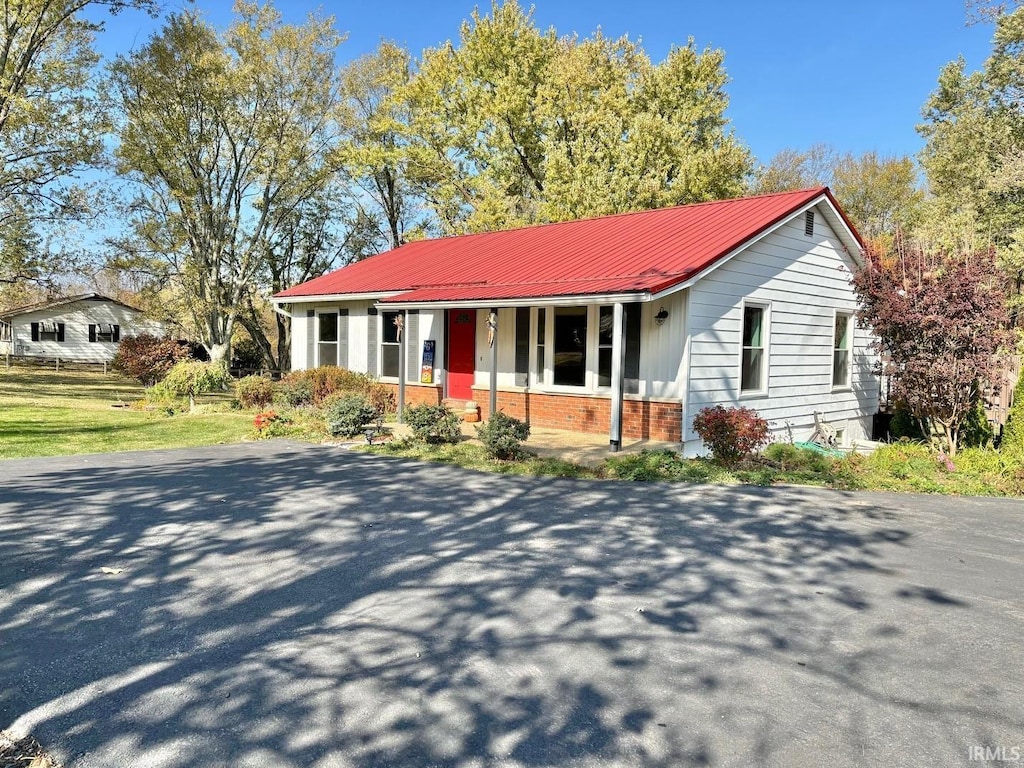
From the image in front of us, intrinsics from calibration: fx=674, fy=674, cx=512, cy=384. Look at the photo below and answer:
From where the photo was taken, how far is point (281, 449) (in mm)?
11023

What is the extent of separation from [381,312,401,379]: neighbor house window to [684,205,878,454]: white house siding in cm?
814

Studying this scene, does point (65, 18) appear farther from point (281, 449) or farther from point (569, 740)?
point (569, 740)

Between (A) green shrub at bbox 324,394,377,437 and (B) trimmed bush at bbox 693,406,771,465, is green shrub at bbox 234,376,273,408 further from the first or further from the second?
(B) trimmed bush at bbox 693,406,771,465

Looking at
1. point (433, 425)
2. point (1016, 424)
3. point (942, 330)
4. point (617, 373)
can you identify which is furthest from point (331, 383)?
point (1016, 424)

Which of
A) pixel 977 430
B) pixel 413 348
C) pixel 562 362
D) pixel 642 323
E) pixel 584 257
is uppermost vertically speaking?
pixel 584 257

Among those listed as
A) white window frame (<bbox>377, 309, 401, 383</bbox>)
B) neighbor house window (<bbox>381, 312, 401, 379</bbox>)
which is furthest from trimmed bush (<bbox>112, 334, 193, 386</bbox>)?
neighbor house window (<bbox>381, 312, 401, 379</bbox>)

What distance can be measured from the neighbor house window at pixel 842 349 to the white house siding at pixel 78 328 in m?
38.2

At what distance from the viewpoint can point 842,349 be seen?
50.4ft

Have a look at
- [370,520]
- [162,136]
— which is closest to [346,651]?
[370,520]

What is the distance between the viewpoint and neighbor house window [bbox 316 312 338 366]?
728 inches
